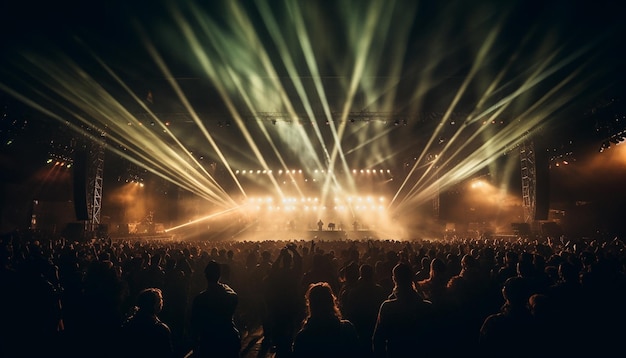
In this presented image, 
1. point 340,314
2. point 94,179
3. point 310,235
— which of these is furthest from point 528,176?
point 94,179

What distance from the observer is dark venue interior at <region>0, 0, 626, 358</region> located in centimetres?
371

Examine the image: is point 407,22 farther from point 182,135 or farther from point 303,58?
point 182,135

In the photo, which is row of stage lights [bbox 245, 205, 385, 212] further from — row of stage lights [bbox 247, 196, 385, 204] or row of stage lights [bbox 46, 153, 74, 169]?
row of stage lights [bbox 46, 153, 74, 169]

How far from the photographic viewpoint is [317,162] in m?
35.2

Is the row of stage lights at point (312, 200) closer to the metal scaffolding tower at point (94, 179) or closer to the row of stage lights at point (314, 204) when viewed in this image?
the row of stage lights at point (314, 204)

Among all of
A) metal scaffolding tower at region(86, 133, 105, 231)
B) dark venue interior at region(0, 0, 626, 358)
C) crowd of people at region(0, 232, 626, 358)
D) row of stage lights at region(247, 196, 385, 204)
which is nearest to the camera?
crowd of people at region(0, 232, 626, 358)

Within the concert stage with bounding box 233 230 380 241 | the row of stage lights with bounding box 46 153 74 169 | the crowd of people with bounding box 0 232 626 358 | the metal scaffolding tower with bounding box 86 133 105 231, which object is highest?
the row of stage lights with bounding box 46 153 74 169

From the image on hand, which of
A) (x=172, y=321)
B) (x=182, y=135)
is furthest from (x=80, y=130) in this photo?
(x=172, y=321)

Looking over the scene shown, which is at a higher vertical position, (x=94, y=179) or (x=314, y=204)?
(x=314, y=204)

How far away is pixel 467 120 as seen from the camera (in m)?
19.0

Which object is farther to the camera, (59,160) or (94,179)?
(59,160)

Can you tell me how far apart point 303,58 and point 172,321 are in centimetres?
1066

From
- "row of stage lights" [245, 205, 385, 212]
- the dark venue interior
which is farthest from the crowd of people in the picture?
"row of stage lights" [245, 205, 385, 212]

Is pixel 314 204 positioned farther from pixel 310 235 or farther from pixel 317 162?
pixel 310 235
